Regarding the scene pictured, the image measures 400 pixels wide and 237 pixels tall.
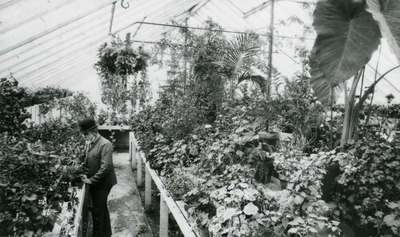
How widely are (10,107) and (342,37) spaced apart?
3039mm

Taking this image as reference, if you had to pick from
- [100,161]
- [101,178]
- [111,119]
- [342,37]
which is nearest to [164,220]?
[101,178]

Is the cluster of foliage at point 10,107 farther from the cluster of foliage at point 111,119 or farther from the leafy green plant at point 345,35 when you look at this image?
the cluster of foliage at point 111,119

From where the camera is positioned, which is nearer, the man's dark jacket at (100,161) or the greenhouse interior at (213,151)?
Result: the greenhouse interior at (213,151)

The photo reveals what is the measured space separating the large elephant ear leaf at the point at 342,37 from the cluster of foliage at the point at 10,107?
Answer: 2839mm

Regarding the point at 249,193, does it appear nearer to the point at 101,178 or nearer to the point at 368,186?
the point at 368,186

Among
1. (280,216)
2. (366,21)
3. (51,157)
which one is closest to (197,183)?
(280,216)

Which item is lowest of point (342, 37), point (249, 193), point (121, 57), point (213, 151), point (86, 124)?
point (249, 193)

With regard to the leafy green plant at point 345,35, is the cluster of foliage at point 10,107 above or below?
below

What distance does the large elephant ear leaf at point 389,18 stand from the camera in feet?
6.51

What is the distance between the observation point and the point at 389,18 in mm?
2178

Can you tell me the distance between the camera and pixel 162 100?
24.2 ft

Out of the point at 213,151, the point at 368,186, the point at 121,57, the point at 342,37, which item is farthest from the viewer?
the point at 121,57

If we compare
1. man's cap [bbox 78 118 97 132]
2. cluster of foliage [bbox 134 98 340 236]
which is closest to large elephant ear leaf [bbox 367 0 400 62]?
cluster of foliage [bbox 134 98 340 236]

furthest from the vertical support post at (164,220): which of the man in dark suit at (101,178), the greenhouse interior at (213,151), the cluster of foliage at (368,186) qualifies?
the cluster of foliage at (368,186)
